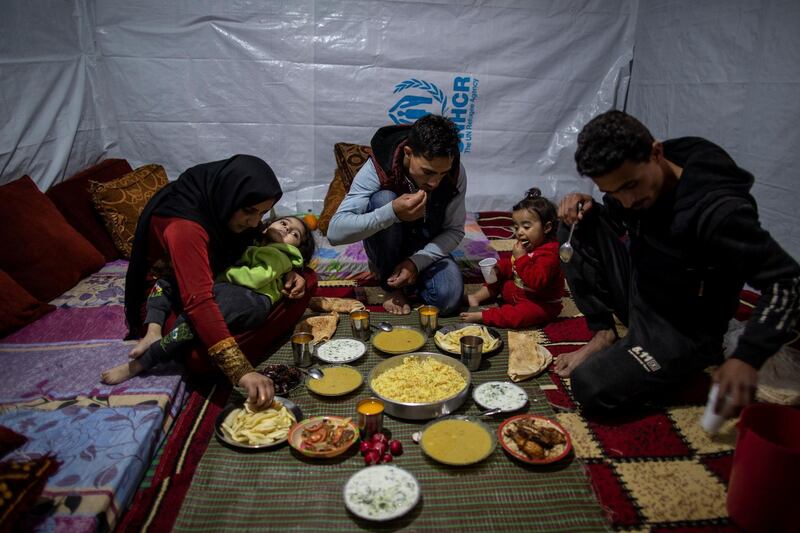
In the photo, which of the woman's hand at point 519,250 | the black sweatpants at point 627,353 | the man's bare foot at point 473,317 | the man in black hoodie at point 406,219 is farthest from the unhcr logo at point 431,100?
the black sweatpants at point 627,353

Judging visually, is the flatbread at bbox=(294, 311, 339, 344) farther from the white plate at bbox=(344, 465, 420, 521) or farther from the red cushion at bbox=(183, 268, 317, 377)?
the white plate at bbox=(344, 465, 420, 521)

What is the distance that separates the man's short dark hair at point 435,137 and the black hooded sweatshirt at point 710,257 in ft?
2.67

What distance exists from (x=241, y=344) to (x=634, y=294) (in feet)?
6.01

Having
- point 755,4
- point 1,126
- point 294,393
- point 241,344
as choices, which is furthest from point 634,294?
point 1,126

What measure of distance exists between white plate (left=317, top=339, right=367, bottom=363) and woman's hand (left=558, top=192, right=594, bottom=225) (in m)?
1.18

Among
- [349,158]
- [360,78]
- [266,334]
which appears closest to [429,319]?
[266,334]

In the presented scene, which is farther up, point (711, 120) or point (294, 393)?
point (711, 120)

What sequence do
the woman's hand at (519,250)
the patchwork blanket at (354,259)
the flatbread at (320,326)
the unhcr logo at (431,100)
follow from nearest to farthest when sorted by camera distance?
the flatbread at (320,326) < the woman's hand at (519,250) < the patchwork blanket at (354,259) < the unhcr logo at (431,100)

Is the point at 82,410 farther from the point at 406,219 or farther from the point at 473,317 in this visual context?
the point at 473,317

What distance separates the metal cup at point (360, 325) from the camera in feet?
9.04

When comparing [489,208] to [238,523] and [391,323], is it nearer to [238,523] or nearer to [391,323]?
[391,323]

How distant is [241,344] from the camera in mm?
2482

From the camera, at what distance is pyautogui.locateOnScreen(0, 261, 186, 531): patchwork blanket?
5.70 feet

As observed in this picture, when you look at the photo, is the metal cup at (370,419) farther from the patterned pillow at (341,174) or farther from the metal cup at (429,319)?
the patterned pillow at (341,174)
